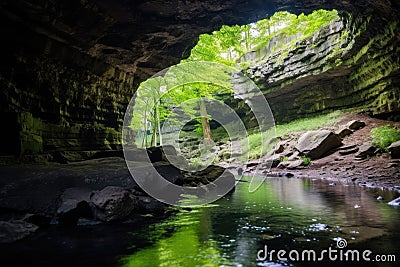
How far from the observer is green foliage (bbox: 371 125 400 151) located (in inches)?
467

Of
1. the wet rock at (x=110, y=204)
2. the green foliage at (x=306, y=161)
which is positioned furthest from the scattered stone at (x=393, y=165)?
the wet rock at (x=110, y=204)

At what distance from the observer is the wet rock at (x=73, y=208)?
552 cm

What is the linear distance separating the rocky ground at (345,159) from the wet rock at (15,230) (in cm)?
848

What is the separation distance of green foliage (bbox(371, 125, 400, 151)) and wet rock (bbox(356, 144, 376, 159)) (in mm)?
256

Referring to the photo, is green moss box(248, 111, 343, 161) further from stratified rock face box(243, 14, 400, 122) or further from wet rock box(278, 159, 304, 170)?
wet rock box(278, 159, 304, 170)

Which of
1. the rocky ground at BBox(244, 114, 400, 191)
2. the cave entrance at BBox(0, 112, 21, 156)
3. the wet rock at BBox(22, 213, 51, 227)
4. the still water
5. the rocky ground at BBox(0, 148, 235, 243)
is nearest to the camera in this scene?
the still water

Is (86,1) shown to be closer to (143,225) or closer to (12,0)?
(12,0)

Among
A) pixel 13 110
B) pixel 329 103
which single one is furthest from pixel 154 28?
pixel 329 103

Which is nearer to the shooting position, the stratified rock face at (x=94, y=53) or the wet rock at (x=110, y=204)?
the wet rock at (x=110, y=204)

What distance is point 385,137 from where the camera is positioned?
1216cm

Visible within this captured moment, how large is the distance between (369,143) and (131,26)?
10.2 m

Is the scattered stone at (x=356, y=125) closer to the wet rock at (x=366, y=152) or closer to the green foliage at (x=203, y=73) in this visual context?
the wet rock at (x=366, y=152)

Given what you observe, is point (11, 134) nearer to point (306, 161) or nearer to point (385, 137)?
point (306, 161)

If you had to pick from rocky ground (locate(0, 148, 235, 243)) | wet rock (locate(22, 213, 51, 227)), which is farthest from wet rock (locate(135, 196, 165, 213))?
wet rock (locate(22, 213, 51, 227))
